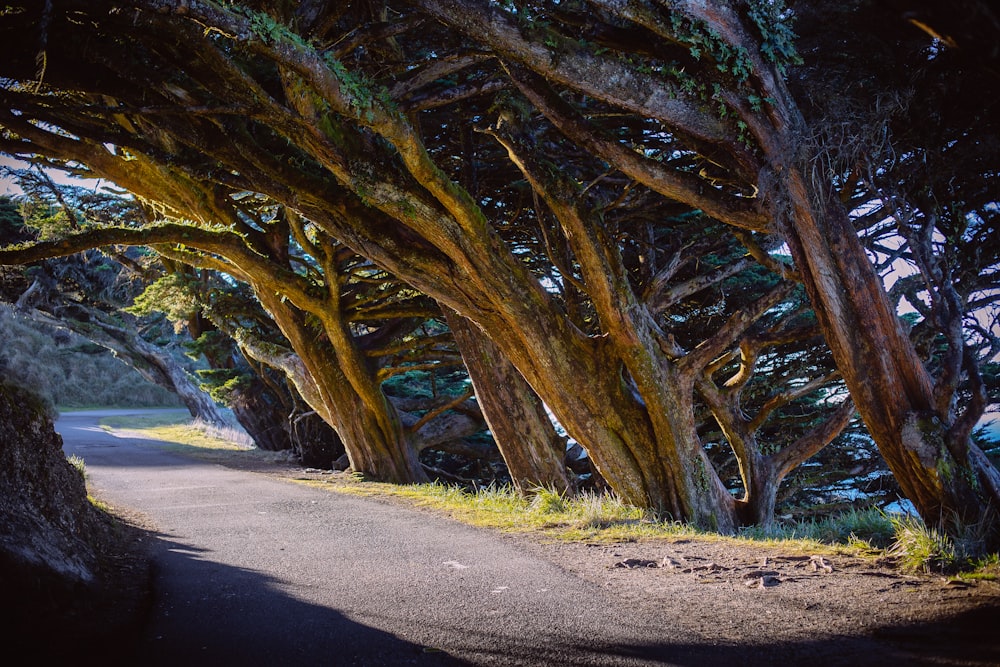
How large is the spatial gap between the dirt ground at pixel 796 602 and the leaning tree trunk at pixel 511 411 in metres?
4.42

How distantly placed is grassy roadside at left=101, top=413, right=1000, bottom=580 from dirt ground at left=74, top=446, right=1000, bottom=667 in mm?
213

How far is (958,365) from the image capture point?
503 cm

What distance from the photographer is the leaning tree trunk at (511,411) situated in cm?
968

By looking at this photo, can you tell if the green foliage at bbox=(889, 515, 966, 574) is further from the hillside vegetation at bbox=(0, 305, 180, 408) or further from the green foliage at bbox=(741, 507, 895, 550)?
the hillside vegetation at bbox=(0, 305, 180, 408)

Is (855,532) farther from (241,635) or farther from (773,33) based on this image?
(241,635)

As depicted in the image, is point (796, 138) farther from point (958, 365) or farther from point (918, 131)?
point (958, 365)

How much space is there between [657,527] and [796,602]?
242 centimetres

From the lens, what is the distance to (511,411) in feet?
32.1

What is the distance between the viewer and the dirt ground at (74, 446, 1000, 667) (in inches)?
124

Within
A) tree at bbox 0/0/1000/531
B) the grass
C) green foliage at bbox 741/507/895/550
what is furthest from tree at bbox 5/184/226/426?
green foliage at bbox 741/507/895/550

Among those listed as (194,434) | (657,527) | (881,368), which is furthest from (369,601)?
(194,434)

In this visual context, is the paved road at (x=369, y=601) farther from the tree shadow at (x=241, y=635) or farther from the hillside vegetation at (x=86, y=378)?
the hillside vegetation at (x=86, y=378)

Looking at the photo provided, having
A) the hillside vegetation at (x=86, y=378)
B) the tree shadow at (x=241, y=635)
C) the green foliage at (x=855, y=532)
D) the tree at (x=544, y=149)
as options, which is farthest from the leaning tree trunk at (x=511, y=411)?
the hillside vegetation at (x=86, y=378)

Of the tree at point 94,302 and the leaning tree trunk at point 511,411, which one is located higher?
the tree at point 94,302
